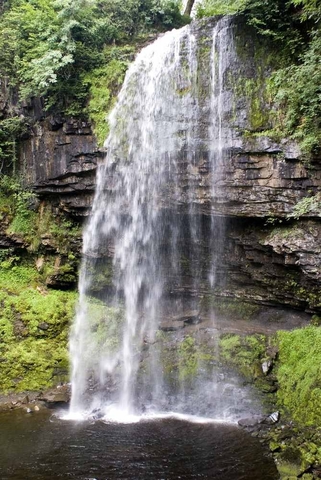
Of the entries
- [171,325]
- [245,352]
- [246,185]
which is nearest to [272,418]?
[245,352]

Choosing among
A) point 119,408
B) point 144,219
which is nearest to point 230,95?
point 144,219

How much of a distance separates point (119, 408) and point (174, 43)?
11273 mm

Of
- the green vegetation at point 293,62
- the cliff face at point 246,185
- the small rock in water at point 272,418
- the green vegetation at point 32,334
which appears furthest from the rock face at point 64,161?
the small rock in water at point 272,418

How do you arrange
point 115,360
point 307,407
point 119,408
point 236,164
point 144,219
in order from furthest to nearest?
point 144,219, point 115,360, point 236,164, point 119,408, point 307,407

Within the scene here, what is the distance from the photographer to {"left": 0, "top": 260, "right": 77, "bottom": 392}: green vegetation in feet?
39.1

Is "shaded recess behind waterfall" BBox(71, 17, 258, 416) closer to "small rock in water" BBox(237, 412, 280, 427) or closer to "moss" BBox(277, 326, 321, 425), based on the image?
"small rock in water" BBox(237, 412, 280, 427)

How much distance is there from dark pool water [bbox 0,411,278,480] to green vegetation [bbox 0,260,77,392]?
2121 millimetres

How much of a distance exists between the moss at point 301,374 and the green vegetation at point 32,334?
6466mm

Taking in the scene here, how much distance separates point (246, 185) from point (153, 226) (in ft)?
11.4

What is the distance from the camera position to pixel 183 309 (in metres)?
13.8

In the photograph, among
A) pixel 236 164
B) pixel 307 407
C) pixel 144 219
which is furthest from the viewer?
pixel 144 219

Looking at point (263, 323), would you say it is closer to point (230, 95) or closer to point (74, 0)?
point (230, 95)

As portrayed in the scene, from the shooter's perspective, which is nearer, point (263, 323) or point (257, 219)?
point (257, 219)

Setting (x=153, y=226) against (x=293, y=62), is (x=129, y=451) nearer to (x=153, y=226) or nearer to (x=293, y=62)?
(x=153, y=226)
